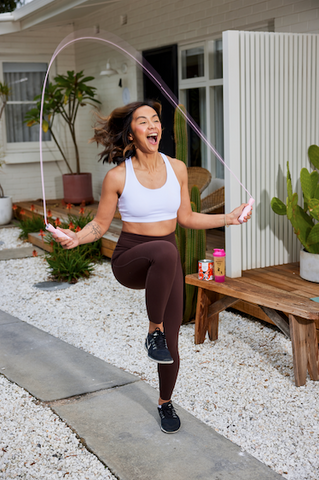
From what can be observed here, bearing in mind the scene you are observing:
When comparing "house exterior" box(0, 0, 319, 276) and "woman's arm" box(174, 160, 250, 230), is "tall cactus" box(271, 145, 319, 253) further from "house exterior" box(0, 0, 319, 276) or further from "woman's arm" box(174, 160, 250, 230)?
"woman's arm" box(174, 160, 250, 230)

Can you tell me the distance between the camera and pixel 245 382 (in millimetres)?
3244

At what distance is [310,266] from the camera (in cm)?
367

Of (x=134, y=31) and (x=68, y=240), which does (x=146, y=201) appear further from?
(x=134, y=31)

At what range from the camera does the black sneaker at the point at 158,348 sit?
231 centimetres

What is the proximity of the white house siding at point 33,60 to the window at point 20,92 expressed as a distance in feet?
0.46

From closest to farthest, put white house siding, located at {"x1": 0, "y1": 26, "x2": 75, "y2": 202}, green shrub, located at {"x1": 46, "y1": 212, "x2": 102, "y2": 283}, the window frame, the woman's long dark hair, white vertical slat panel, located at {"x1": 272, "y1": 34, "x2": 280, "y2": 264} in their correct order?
the woman's long dark hair, white vertical slat panel, located at {"x1": 272, "y1": 34, "x2": 280, "y2": 264}, green shrub, located at {"x1": 46, "y1": 212, "x2": 102, "y2": 283}, white house siding, located at {"x1": 0, "y1": 26, "x2": 75, "y2": 202}, the window frame

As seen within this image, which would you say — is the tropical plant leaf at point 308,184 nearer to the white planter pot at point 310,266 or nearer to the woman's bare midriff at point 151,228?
the white planter pot at point 310,266

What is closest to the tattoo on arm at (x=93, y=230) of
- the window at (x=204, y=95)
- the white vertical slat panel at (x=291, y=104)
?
the white vertical slat panel at (x=291, y=104)

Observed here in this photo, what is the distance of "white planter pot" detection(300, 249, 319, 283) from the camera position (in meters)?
3.63

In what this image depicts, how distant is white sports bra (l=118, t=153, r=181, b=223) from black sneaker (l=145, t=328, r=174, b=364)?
49 centimetres

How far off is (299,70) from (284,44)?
240 mm

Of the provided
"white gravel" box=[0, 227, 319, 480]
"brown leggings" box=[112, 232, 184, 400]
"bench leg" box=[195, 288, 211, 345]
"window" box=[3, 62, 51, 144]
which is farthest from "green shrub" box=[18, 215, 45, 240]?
"brown leggings" box=[112, 232, 184, 400]

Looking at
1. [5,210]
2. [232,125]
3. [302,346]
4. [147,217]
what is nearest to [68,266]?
[232,125]

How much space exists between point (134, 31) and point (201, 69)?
170 centimetres
